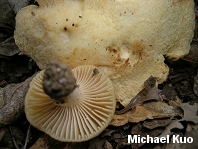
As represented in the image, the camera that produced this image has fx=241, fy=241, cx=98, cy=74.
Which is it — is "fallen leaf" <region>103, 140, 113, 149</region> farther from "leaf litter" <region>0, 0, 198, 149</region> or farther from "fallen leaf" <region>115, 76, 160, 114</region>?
"fallen leaf" <region>115, 76, 160, 114</region>

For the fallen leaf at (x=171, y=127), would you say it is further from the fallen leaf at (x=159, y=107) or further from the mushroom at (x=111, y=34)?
the mushroom at (x=111, y=34)

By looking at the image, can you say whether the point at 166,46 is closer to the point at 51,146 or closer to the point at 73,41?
the point at 73,41

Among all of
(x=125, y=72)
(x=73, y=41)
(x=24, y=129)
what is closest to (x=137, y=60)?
(x=125, y=72)

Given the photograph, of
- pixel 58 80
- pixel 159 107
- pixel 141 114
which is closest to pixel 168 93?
pixel 159 107

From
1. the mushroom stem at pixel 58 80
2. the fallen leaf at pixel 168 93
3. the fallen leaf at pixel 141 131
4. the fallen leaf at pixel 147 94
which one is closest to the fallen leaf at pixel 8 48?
the mushroom stem at pixel 58 80

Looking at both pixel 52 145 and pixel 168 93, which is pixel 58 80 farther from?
pixel 168 93

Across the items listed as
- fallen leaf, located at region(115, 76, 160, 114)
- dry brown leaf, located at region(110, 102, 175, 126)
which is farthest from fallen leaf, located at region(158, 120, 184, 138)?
fallen leaf, located at region(115, 76, 160, 114)

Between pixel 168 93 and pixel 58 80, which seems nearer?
pixel 58 80
